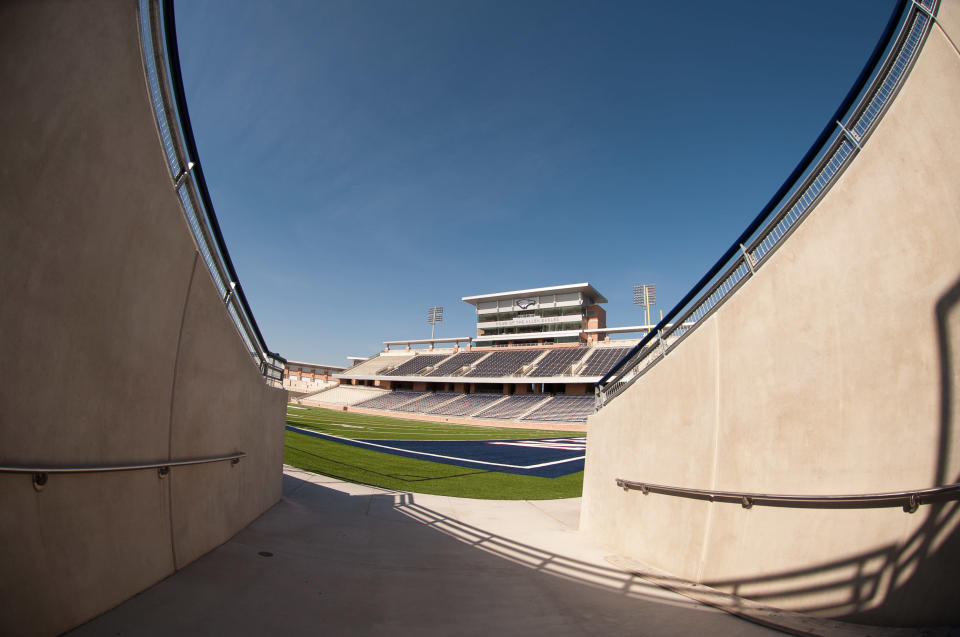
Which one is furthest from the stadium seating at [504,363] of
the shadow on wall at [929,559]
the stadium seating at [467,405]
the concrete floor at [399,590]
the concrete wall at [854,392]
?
the shadow on wall at [929,559]

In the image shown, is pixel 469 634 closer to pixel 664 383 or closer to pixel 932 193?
pixel 664 383

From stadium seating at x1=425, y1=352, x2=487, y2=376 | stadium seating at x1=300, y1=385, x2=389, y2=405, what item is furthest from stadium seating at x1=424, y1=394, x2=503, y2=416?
stadium seating at x1=300, y1=385, x2=389, y2=405

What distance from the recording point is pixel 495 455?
18609 mm

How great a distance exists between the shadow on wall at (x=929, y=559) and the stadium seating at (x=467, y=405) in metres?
44.9

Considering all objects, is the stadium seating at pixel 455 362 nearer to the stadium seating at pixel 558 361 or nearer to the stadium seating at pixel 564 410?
the stadium seating at pixel 558 361

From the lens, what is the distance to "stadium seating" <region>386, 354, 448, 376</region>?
68069mm

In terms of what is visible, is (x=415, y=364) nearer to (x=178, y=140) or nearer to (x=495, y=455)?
(x=495, y=455)

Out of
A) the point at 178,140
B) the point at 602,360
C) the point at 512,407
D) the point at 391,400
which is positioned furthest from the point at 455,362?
the point at 178,140

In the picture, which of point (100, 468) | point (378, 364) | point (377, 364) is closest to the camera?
point (100, 468)

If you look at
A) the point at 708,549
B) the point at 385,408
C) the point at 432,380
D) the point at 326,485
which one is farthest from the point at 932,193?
the point at 432,380

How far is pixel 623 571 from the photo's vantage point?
486 centimetres

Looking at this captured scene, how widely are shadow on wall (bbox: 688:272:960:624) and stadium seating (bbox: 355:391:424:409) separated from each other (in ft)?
177

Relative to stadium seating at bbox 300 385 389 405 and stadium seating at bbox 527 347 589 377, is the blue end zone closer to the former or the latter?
stadium seating at bbox 527 347 589 377

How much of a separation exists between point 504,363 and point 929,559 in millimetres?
60633
